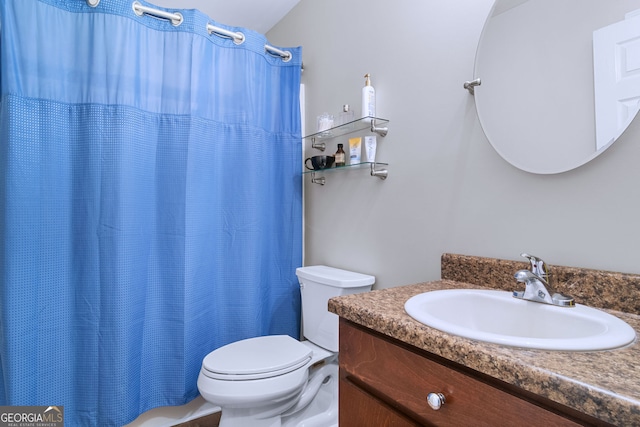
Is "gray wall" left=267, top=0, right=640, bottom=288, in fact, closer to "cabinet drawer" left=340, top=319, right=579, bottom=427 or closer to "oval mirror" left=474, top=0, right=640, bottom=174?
"oval mirror" left=474, top=0, right=640, bottom=174

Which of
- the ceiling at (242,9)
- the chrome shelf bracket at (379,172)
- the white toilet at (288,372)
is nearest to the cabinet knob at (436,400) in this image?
the white toilet at (288,372)

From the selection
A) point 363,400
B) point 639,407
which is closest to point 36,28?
point 363,400

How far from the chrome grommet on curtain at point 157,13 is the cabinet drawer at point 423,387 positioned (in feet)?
5.02

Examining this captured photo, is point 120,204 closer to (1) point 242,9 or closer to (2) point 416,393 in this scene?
(2) point 416,393

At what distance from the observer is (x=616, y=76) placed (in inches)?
31.9

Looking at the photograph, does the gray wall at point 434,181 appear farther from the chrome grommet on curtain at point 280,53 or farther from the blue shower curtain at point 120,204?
the blue shower curtain at point 120,204

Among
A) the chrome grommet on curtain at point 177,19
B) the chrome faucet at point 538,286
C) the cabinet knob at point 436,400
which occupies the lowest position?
the cabinet knob at point 436,400

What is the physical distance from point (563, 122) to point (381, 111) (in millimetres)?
716

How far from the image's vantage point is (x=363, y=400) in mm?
795

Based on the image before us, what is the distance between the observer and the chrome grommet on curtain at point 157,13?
142cm

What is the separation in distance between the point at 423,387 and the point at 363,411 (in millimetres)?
209

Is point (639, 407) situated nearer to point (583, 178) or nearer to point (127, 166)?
point (583, 178)

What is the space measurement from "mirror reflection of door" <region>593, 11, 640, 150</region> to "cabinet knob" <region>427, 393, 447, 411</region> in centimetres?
74

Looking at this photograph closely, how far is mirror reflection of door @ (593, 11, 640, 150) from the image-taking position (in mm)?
782
